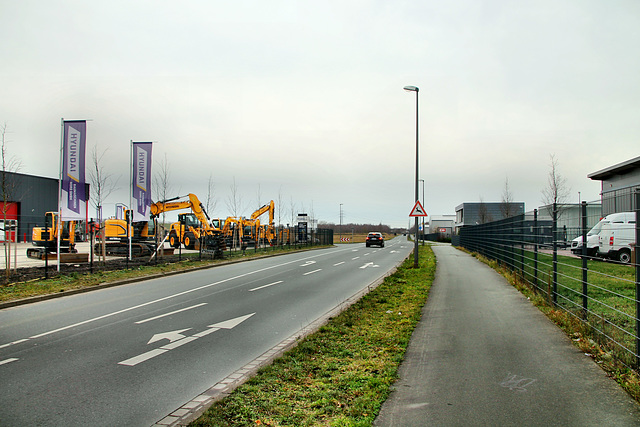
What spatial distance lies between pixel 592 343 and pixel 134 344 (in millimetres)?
6793

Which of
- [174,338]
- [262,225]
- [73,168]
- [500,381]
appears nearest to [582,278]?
[500,381]

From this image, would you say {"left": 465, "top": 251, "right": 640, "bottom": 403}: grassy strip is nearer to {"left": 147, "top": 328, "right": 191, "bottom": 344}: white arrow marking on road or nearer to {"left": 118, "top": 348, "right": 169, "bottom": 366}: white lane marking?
{"left": 118, "top": 348, "right": 169, "bottom": 366}: white lane marking

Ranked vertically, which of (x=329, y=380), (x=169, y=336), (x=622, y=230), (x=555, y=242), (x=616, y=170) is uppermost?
(x=616, y=170)

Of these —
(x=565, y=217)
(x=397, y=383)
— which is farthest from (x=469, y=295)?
(x=397, y=383)

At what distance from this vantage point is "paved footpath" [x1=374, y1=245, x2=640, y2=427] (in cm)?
391

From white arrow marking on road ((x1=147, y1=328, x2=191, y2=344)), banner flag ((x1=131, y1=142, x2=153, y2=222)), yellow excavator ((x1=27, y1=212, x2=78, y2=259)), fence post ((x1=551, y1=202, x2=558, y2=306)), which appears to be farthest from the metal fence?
yellow excavator ((x1=27, y1=212, x2=78, y2=259))

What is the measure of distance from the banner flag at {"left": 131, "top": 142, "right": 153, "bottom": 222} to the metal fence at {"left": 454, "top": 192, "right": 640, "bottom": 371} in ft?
55.0

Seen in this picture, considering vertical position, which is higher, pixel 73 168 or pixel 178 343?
pixel 73 168

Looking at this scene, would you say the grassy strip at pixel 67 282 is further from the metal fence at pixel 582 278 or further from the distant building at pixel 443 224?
the distant building at pixel 443 224

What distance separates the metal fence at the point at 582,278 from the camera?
211 inches

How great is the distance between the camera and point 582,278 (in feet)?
23.7

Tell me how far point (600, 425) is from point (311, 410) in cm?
254

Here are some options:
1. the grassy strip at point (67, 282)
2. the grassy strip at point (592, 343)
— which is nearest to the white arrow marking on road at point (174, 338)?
the grassy strip at point (592, 343)

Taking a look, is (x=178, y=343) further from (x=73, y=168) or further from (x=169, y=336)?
(x=73, y=168)
